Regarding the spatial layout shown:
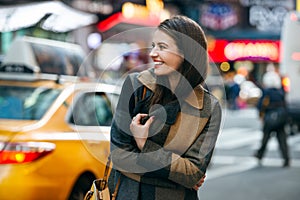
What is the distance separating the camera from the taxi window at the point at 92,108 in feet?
19.9

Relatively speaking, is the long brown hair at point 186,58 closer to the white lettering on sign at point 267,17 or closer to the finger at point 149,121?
the finger at point 149,121

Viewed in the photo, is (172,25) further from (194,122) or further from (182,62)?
(194,122)

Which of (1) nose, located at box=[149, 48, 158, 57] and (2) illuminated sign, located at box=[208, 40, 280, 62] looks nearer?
(1) nose, located at box=[149, 48, 158, 57]

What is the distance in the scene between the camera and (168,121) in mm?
2979

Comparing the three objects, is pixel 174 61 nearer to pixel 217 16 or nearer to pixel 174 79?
pixel 174 79

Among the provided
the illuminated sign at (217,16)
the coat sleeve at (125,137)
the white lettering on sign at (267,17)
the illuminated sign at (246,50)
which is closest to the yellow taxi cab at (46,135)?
the coat sleeve at (125,137)

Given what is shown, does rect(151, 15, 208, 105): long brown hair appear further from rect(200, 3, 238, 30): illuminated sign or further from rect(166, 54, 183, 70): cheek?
rect(200, 3, 238, 30): illuminated sign

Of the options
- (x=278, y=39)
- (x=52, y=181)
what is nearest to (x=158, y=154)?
(x=52, y=181)

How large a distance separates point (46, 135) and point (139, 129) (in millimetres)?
2968

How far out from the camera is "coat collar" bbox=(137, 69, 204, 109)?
301 centimetres

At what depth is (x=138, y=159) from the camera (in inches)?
115

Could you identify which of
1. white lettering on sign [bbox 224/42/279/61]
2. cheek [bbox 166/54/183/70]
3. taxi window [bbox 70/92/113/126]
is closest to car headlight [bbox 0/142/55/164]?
taxi window [bbox 70/92/113/126]

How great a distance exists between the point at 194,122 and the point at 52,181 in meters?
2.78

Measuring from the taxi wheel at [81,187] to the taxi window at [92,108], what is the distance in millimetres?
502
